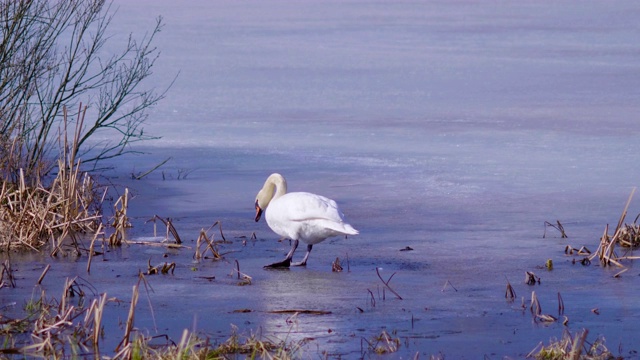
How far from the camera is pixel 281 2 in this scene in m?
39.8

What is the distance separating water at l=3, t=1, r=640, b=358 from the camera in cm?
668

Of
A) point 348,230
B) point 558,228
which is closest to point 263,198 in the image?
point 348,230

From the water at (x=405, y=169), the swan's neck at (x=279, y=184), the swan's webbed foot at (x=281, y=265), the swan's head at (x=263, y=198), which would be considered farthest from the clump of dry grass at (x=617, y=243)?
the swan's head at (x=263, y=198)

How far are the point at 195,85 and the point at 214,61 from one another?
3128 mm

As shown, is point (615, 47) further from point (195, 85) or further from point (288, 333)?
point (288, 333)

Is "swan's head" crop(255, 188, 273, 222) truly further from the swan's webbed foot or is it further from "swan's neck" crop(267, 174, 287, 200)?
the swan's webbed foot

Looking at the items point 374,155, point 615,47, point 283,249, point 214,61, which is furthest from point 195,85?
point 283,249

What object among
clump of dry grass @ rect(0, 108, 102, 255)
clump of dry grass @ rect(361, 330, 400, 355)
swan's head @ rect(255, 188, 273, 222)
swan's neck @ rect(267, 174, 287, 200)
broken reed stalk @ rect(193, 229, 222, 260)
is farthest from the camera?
swan's head @ rect(255, 188, 273, 222)

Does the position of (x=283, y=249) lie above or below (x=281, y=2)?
below

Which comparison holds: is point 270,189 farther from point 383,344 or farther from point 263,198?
point 383,344

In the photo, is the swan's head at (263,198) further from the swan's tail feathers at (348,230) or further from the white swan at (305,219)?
the swan's tail feathers at (348,230)

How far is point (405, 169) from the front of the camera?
506 inches

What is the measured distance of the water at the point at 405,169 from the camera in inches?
263

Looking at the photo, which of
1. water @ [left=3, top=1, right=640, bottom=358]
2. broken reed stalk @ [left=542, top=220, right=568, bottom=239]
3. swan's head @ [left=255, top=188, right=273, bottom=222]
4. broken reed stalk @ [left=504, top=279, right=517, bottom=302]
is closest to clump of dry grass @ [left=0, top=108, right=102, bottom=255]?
water @ [left=3, top=1, right=640, bottom=358]
